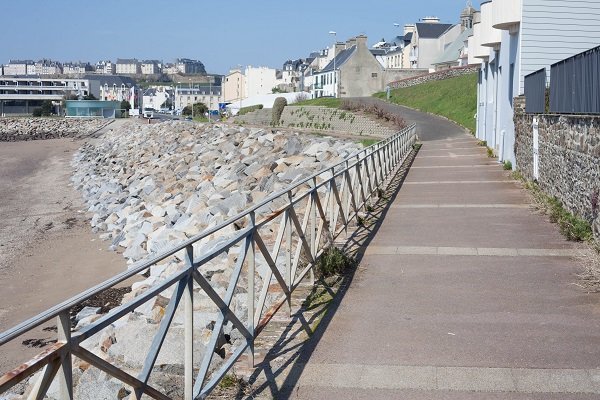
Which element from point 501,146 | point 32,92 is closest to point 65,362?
point 501,146

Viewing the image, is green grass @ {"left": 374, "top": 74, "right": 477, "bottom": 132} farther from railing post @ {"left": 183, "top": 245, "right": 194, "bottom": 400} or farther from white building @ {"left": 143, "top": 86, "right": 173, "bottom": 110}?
white building @ {"left": 143, "top": 86, "right": 173, "bottom": 110}

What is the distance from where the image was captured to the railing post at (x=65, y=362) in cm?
343

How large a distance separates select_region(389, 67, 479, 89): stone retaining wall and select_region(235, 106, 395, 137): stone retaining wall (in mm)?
16978

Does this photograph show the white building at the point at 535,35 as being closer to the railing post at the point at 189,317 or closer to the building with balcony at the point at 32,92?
the railing post at the point at 189,317

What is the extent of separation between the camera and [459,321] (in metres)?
7.35

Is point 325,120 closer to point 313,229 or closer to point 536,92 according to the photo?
point 536,92

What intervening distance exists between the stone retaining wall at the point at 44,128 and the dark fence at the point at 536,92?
7199cm

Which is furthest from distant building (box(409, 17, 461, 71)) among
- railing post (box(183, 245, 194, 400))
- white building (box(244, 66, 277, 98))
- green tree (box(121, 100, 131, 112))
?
railing post (box(183, 245, 194, 400))

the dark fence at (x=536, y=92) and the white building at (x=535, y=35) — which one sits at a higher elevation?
the white building at (x=535, y=35)

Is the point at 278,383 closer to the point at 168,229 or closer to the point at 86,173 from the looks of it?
the point at 168,229

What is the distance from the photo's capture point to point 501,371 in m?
5.96

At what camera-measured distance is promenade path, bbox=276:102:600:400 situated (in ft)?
18.9

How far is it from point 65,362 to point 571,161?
35.4 ft

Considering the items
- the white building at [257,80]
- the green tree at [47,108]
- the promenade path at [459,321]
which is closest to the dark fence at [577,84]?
the promenade path at [459,321]
